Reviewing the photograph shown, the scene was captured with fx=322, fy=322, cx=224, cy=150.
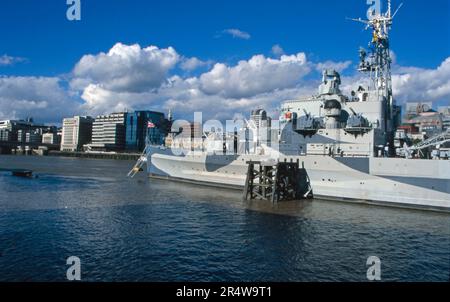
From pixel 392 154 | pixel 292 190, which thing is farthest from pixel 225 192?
pixel 392 154

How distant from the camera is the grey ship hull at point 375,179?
22.6 meters

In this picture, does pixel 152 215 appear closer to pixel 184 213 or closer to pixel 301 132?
pixel 184 213

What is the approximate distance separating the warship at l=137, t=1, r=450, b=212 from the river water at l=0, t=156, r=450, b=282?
187 cm

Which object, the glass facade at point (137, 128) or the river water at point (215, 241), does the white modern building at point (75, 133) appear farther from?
the river water at point (215, 241)

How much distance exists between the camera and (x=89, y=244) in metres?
14.0

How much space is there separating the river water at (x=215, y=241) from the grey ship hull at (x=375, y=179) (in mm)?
1125

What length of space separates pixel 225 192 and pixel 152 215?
Answer: 12014 mm

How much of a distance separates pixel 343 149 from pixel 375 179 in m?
4.12

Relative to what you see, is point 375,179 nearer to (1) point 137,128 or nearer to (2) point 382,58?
(2) point 382,58

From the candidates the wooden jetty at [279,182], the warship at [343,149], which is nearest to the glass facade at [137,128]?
the warship at [343,149]

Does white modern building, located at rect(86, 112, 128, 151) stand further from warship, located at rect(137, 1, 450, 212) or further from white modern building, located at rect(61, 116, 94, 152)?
warship, located at rect(137, 1, 450, 212)

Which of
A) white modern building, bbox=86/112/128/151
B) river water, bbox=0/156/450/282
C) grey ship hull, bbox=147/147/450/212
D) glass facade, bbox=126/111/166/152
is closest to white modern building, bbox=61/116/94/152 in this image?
white modern building, bbox=86/112/128/151

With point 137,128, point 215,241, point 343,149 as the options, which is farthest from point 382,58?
point 137,128
